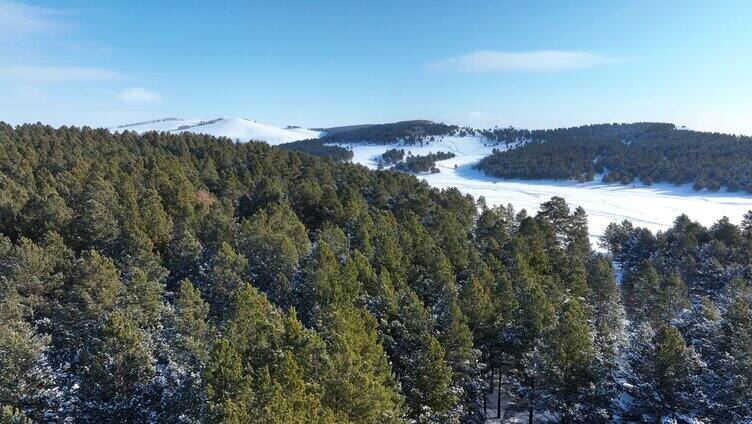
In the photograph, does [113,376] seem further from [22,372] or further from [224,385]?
[224,385]

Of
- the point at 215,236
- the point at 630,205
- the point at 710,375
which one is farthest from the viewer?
the point at 630,205

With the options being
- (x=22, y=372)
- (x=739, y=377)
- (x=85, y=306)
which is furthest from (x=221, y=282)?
(x=739, y=377)

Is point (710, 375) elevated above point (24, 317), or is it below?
below

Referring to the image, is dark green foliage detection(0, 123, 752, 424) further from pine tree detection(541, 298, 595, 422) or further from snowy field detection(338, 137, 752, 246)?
snowy field detection(338, 137, 752, 246)

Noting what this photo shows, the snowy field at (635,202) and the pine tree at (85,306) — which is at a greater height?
the pine tree at (85,306)

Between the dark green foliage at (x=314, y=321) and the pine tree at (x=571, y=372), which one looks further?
the pine tree at (x=571, y=372)

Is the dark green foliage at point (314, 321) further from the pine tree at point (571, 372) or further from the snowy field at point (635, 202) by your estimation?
the snowy field at point (635, 202)

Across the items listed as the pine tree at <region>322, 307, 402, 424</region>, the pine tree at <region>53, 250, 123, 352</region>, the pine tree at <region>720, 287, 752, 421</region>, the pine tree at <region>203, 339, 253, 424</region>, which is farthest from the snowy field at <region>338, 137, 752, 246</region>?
the pine tree at <region>203, 339, 253, 424</region>

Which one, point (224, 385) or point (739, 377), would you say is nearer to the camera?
point (224, 385)

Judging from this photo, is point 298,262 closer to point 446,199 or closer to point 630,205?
point 446,199

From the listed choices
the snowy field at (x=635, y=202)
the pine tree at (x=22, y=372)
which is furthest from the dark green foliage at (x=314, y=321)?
the snowy field at (x=635, y=202)

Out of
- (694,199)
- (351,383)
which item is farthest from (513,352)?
(694,199)
